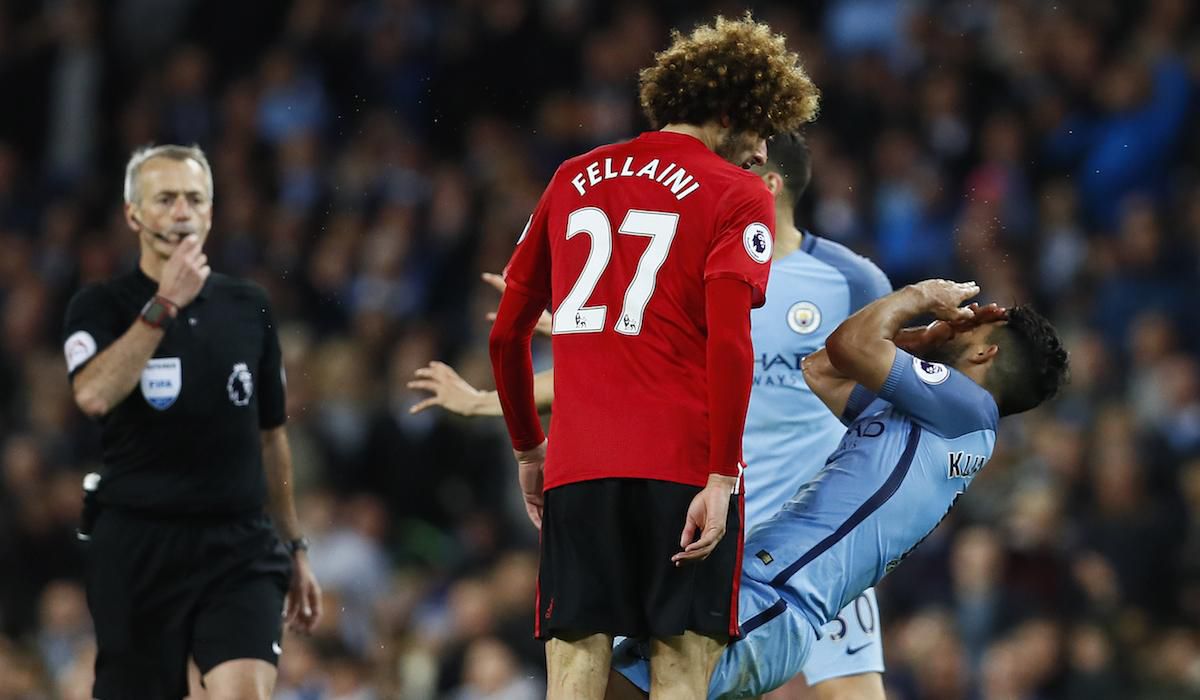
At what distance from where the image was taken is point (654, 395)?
4.62 m

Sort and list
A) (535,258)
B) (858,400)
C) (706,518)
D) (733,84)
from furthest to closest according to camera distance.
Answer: (858,400) < (535,258) < (733,84) < (706,518)

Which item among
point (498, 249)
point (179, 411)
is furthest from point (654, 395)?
point (498, 249)

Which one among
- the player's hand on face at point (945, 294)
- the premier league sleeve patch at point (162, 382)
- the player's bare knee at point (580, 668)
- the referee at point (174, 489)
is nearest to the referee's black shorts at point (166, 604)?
the referee at point (174, 489)

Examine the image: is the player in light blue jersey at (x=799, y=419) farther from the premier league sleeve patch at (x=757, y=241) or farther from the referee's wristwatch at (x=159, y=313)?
the referee's wristwatch at (x=159, y=313)

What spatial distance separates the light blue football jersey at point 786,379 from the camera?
6125 mm

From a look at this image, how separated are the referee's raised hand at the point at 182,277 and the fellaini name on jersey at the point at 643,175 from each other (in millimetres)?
1804

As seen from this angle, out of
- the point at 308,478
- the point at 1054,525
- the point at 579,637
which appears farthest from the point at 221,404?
the point at 308,478

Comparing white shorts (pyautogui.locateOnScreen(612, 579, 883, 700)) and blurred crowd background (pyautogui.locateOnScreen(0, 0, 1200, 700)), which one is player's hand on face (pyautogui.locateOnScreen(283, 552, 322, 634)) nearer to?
white shorts (pyautogui.locateOnScreen(612, 579, 883, 700))

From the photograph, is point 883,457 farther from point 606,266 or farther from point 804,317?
point 606,266

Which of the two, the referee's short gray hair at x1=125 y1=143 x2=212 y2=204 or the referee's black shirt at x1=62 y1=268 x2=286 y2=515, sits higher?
the referee's short gray hair at x1=125 y1=143 x2=212 y2=204

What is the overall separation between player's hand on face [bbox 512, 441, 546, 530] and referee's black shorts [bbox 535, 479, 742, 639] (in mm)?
483

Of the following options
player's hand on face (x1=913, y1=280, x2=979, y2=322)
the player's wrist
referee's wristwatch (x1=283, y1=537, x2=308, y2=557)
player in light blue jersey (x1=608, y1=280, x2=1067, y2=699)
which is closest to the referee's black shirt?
referee's wristwatch (x1=283, y1=537, x2=308, y2=557)

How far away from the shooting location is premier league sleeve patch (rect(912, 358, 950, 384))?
5168mm

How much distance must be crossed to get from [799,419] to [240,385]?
6.58 ft
